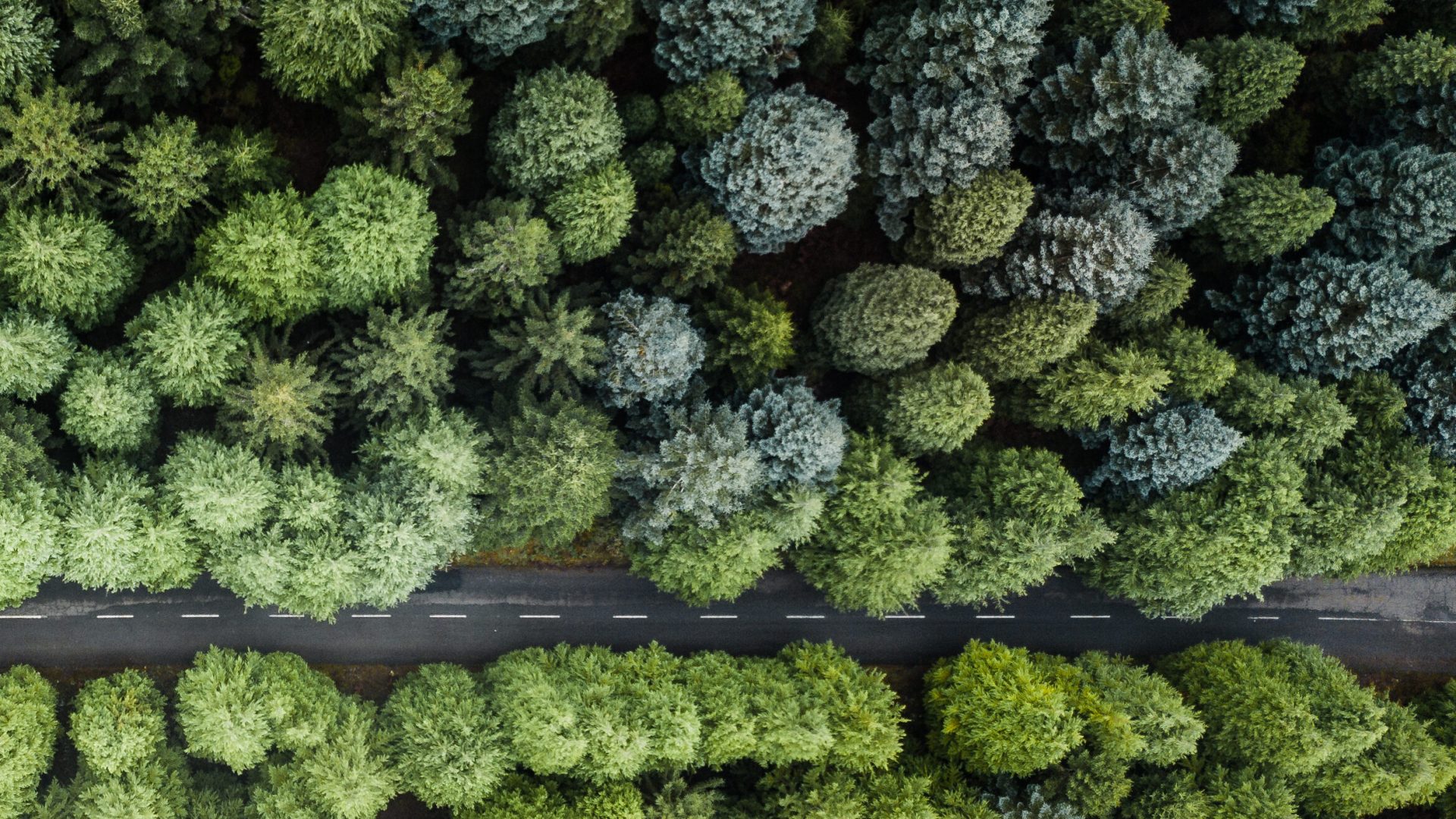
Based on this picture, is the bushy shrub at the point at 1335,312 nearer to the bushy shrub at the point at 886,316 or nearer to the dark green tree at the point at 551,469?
the bushy shrub at the point at 886,316

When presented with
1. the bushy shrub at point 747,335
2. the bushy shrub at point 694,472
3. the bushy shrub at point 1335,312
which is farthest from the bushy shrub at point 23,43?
the bushy shrub at point 1335,312

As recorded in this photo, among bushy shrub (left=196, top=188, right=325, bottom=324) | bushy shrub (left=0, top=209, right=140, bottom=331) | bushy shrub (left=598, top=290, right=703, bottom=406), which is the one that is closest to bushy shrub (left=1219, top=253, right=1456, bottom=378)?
bushy shrub (left=598, top=290, right=703, bottom=406)

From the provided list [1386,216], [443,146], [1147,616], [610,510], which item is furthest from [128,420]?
[1386,216]

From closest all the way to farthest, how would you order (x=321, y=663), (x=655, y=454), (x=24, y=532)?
(x=24, y=532), (x=655, y=454), (x=321, y=663)

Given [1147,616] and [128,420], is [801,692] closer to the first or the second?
[1147,616]

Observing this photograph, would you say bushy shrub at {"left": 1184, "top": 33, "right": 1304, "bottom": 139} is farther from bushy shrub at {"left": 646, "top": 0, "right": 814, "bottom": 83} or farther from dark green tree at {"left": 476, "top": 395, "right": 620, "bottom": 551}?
dark green tree at {"left": 476, "top": 395, "right": 620, "bottom": 551}

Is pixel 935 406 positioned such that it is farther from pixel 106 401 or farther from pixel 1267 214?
pixel 106 401
